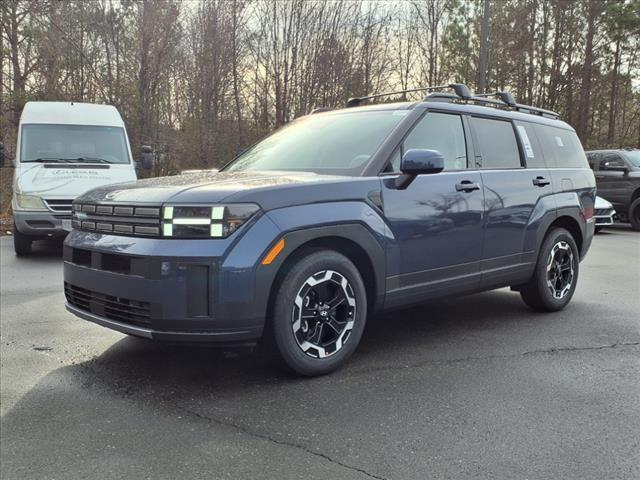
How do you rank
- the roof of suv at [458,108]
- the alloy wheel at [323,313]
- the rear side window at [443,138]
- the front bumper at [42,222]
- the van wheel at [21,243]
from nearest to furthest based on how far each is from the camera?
1. the alloy wheel at [323,313]
2. the rear side window at [443,138]
3. the roof of suv at [458,108]
4. the front bumper at [42,222]
5. the van wheel at [21,243]

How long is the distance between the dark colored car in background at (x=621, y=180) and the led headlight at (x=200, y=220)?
13.2m

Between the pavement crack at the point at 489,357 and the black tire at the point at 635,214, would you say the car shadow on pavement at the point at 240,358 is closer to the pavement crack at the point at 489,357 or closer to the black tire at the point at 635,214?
the pavement crack at the point at 489,357

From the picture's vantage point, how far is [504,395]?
350 cm

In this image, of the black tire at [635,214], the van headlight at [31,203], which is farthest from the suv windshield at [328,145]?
the black tire at [635,214]

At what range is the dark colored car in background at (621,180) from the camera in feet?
46.9

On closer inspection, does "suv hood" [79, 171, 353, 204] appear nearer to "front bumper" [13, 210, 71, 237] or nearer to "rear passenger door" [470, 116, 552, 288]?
"rear passenger door" [470, 116, 552, 288]

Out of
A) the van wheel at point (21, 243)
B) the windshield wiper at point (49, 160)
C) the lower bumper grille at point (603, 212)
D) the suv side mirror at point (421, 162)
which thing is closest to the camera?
the suv side mirror at point (421, 162)

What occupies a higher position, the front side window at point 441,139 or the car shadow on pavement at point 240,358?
the front side window at point 441,139

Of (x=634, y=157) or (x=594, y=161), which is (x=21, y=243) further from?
(x=634, y=157)

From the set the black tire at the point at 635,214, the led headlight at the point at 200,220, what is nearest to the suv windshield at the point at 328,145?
the led headlight at the point at 200,220

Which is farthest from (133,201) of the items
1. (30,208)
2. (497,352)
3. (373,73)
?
(373,73)

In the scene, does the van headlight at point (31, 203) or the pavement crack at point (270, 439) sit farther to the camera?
the van headlight at point (31, 203)

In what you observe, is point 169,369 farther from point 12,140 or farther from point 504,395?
point 12,140

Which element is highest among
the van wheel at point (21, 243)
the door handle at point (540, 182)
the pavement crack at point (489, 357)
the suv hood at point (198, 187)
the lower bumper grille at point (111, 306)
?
the door handle at point (540, 182)
